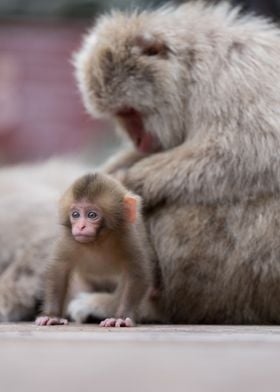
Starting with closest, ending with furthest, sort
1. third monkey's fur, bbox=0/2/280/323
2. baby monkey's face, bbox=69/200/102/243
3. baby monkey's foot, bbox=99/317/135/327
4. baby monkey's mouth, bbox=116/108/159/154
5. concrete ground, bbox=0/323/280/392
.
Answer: concrete ground, bbox=0/323/280/392, baby monkey's foot, bbox=99/317/135/327, baby monkey's face, bbox=69/200/102/243, third monkey's fur, bbox=0/2/280/323, baby monkey's mouth, bbox=116/108/159/154

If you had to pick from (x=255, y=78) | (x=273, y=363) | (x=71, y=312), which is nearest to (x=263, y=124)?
(x=255, y=78)

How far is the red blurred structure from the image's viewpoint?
11250 mm

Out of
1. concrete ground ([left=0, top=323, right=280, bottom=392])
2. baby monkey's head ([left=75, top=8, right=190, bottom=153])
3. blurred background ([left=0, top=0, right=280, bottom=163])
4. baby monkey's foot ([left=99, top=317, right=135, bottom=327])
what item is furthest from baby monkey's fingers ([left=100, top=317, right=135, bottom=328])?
blurred background ([left=0, top=0, right=280, bottom=163])

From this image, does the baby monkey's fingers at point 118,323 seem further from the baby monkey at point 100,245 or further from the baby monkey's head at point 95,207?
the baby monkey's head at point 95,207

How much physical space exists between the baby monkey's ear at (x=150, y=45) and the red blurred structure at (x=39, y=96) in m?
6.37

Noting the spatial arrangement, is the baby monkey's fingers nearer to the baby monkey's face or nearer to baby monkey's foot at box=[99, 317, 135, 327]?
baby monkey's foot at box=[99, 317, 135, 327]

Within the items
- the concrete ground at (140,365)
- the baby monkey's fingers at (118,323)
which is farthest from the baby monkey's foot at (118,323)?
the concrete ground at (140,365)

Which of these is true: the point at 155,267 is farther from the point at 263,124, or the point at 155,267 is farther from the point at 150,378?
the point at 150,378

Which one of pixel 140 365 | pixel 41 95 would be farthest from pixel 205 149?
pixel 41 95

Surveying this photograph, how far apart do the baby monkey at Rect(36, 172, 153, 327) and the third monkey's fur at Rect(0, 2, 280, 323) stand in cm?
30

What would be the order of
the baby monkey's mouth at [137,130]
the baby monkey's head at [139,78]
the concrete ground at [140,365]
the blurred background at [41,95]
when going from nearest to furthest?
the concrete ground at [140,365], the baby monkey's head at [139,78], the baby monkey's mouth at [137,130], the blurred background at [41,95]

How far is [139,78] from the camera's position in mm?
4770

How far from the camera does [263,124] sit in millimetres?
4395

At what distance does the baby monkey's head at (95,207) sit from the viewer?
401cm
